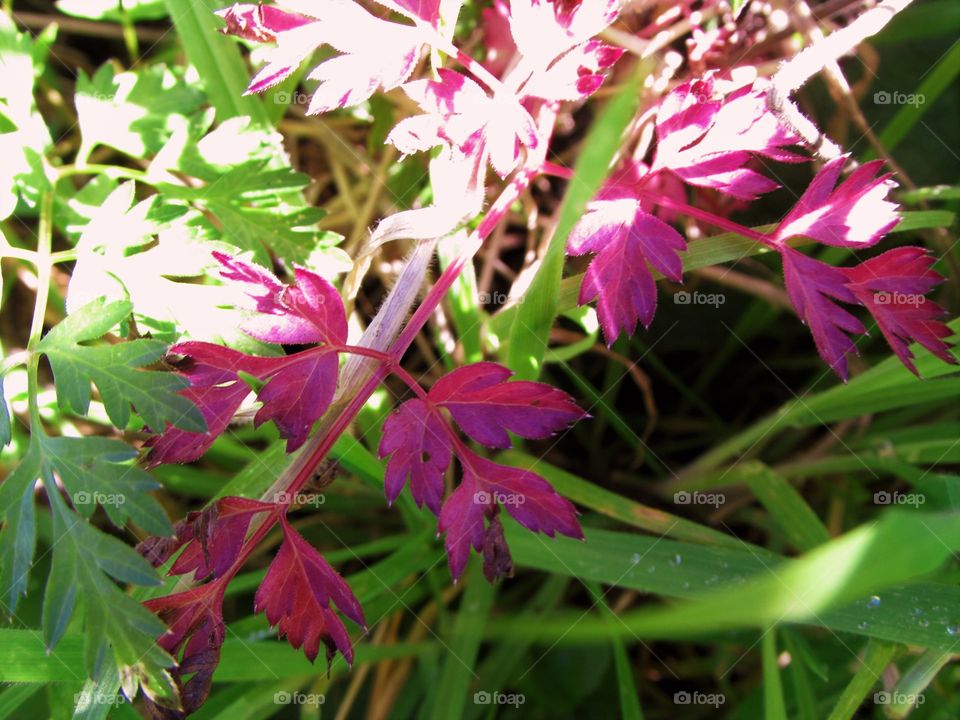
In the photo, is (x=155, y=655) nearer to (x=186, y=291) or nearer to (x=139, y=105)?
(x=186, y=291)

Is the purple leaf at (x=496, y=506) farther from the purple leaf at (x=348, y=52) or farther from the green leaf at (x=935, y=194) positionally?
the green leaf at (x=935, y=194)
